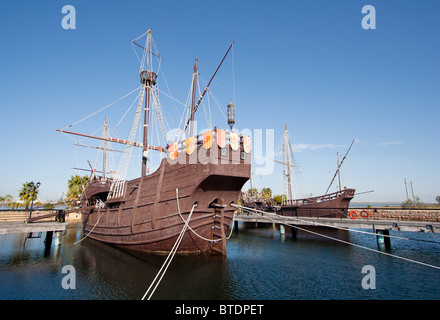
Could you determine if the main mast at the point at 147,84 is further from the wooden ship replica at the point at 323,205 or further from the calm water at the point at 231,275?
the wooden ship replica at the point at 323,205

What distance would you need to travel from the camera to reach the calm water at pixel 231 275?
822 centimetres

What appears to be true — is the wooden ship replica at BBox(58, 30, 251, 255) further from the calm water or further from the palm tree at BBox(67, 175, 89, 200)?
the palm tree at BBox(67, 175, 89, 200)

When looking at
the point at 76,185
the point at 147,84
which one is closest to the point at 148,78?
the point at 147,84

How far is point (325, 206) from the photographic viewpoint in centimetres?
2548

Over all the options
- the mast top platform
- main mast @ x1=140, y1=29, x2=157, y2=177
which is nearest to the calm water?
main mast @ x1=140, y1=29, x2=157, y2=177

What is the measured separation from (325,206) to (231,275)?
1930 centimetres

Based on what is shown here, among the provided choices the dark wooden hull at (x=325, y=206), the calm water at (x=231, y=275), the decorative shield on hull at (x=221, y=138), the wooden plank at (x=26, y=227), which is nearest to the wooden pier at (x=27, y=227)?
the wooden plank at (x=26, y=227)

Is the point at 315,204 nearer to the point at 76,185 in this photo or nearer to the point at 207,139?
the point at 207,139

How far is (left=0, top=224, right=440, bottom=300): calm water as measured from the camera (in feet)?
27.0

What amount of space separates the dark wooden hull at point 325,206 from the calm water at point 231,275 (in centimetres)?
881

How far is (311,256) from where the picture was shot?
1369 centimetres

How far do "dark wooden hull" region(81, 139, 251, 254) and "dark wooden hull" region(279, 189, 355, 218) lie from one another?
46.0ft
